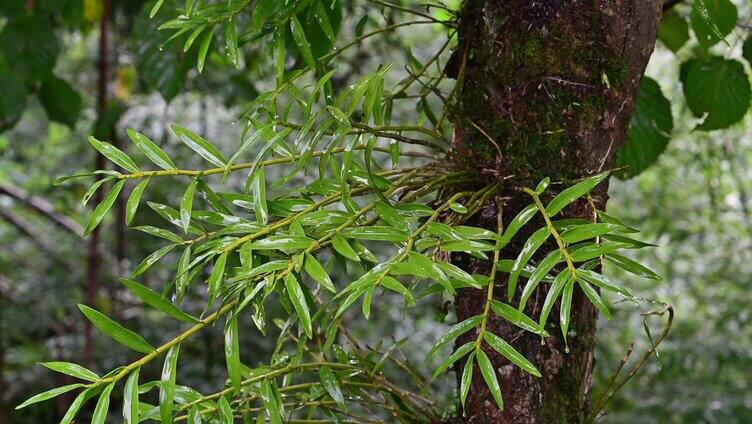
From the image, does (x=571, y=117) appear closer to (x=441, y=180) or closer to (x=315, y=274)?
(x=441, y=180)

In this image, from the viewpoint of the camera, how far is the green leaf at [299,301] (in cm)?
49

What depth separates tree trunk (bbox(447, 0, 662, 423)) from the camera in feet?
1.99

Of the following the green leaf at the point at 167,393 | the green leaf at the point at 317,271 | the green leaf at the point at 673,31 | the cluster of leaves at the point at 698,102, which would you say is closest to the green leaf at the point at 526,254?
the green leaf at the point at 317,271

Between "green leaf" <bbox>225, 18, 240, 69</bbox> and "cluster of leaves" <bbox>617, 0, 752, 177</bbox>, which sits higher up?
"cluster of leaves" <bbox>617, 0, 752, 177</bbox>

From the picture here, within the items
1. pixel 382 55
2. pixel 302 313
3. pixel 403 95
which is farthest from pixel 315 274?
pixel 382 55

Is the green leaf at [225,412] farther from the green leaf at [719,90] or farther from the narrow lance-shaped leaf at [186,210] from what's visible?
the green leaf at [719,90]

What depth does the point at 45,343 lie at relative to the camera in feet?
8.07

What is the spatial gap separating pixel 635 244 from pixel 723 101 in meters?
0.49

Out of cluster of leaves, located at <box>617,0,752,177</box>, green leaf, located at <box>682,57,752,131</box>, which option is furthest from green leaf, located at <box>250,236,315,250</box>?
green leaf, located at <box>682,57,752,131</box>

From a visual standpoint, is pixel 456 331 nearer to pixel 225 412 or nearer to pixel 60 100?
pixel 225 412

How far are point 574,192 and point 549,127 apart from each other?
10cm

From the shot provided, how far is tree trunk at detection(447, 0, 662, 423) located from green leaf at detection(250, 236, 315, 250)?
159 millimetres

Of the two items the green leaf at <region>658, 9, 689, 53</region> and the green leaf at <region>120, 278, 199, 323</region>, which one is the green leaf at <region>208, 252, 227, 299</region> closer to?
the green leaf at <region>120, 278, 199, 323</region>

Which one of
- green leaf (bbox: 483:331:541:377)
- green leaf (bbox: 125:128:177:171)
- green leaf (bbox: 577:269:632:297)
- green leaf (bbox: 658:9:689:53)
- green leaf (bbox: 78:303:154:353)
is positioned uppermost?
green leaf (bbox: 658:9:689:53)
